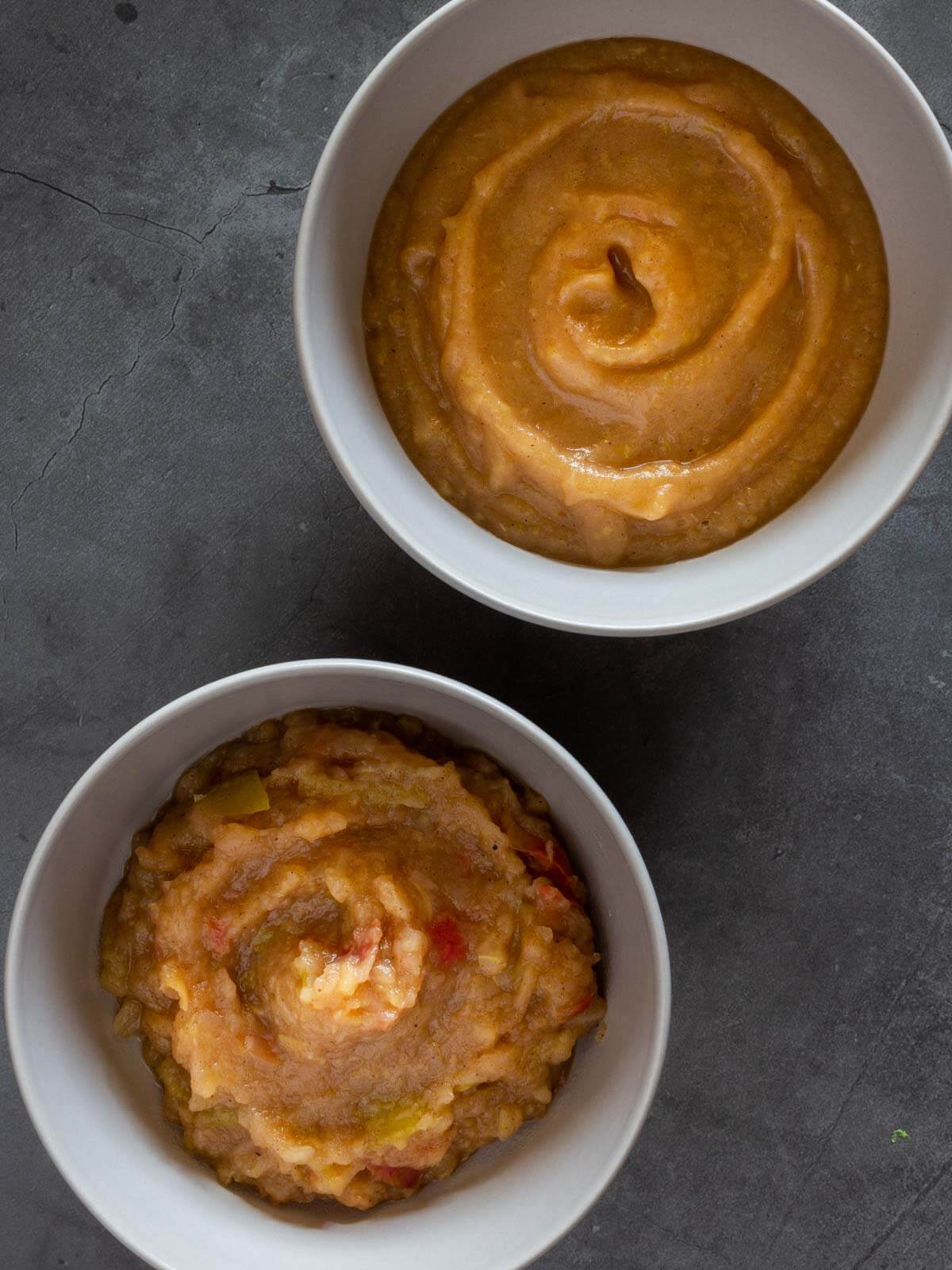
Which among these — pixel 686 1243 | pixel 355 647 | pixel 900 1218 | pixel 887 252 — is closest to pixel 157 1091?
pixel 355 647

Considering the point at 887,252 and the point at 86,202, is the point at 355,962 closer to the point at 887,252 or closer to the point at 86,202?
the point at 887,252

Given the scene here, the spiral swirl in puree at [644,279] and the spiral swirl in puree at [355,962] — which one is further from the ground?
the spiral swirl in puree at [644,279]

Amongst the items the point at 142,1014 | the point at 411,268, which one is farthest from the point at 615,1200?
the point at 411,268

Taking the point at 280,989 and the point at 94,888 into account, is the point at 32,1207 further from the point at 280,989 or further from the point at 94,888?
the point at 280,989

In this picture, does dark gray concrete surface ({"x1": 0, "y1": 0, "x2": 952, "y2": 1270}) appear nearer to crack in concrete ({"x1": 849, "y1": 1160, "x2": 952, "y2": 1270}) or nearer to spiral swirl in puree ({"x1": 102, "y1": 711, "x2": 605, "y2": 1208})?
crack in concrete ({"x1": 849, "y1": 1160, "x2": 952, "y2": 1270})

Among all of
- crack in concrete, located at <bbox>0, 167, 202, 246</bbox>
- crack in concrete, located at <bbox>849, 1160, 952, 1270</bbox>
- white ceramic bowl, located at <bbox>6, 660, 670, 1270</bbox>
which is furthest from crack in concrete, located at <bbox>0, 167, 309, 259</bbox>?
crack in concrete, located at <bbox>849, 1160, 952, 1270</bbox>

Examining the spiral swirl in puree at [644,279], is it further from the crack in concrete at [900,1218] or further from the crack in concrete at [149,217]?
the crack in concrete at [900,1218]

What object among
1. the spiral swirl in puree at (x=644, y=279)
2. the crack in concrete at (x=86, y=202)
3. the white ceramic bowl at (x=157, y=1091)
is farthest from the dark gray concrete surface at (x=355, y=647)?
the spiral swirl in puree at (x=644, y=279)
